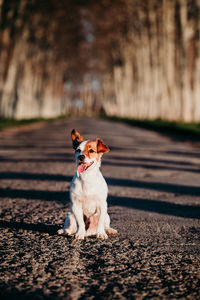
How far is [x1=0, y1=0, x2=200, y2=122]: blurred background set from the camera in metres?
25.9

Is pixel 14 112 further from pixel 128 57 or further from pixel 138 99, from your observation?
pixel 128 57

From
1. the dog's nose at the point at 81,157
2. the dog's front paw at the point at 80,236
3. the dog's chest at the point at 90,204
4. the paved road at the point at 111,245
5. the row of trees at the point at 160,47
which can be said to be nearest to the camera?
the paved road at the point at 111,245

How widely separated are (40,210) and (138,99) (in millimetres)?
38592

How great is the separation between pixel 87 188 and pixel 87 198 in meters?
0.09

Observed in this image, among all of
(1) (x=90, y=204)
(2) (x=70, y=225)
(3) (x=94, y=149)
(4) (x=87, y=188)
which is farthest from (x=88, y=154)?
(2) (x=70, y=225)

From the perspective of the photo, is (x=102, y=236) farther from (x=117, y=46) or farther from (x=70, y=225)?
(x=117, y=46)

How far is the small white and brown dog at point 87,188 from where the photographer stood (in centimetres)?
355

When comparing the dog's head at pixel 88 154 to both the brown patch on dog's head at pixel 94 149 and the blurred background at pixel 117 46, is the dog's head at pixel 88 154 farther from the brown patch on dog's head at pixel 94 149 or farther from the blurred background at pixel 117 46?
the blurred background at pixel 117 46

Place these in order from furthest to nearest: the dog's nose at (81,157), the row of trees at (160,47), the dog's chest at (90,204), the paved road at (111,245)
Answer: the row of trees at (160,47)
the dog's chest at (90,204)
the dog's nose at (81,157)
the paved road at (111,245)

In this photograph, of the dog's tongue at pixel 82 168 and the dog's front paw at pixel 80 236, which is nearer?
the dog's tongue at pixel 82 168

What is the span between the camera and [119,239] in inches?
149

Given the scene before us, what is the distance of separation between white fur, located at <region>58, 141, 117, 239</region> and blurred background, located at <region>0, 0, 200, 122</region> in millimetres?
20263

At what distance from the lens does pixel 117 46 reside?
158ft

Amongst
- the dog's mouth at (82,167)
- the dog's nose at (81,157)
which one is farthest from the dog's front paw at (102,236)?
the dog's nose at (81,157)
